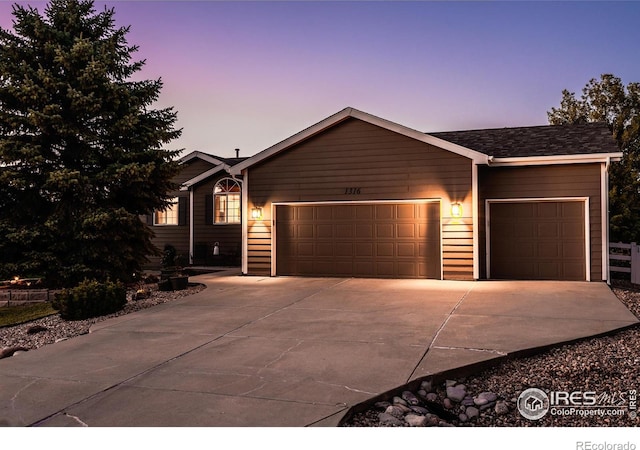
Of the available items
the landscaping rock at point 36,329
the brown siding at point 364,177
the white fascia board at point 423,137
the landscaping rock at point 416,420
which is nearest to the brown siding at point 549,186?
the brown siding at point 364,177

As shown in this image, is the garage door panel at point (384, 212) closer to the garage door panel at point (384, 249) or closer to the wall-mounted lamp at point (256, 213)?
the garage door panel at point (384, 249)

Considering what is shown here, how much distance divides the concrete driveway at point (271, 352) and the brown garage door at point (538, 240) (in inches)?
89.9

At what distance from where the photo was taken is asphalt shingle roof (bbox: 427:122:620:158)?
10930 mm

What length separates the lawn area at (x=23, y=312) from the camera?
25.2ft

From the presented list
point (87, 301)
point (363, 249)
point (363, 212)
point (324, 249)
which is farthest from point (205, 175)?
point (87, 301)

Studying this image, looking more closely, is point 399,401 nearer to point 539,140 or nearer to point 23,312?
point 23,312

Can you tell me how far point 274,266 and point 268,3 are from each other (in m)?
6.39

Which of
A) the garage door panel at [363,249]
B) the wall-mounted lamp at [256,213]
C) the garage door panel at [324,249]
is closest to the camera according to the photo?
the garage door panel at [363,249]

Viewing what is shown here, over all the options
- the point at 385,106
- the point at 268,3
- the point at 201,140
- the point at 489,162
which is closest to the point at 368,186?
the point at 489,162

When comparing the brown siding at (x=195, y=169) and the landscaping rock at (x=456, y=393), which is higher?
the brown siding at (x=195, y=169)

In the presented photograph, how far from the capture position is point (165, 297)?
9070 millimetres

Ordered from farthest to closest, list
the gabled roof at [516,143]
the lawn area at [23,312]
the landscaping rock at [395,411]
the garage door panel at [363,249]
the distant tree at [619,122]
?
the distant tree at [619,122], the garage door panel at [363,249], the gabled roof at [516,143], the lawn area at [23,312], the landscaping rock at [395,411]

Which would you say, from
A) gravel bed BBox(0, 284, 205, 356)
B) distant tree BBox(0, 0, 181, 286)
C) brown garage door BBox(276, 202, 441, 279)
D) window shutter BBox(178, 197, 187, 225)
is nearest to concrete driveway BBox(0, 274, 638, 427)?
gravel bed BBox(0, 284, 205, 356)

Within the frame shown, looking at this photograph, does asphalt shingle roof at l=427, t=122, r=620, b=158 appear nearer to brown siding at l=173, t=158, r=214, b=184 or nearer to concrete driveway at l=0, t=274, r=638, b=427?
concrete driveway at l=0, t=274, r=638, b=427
